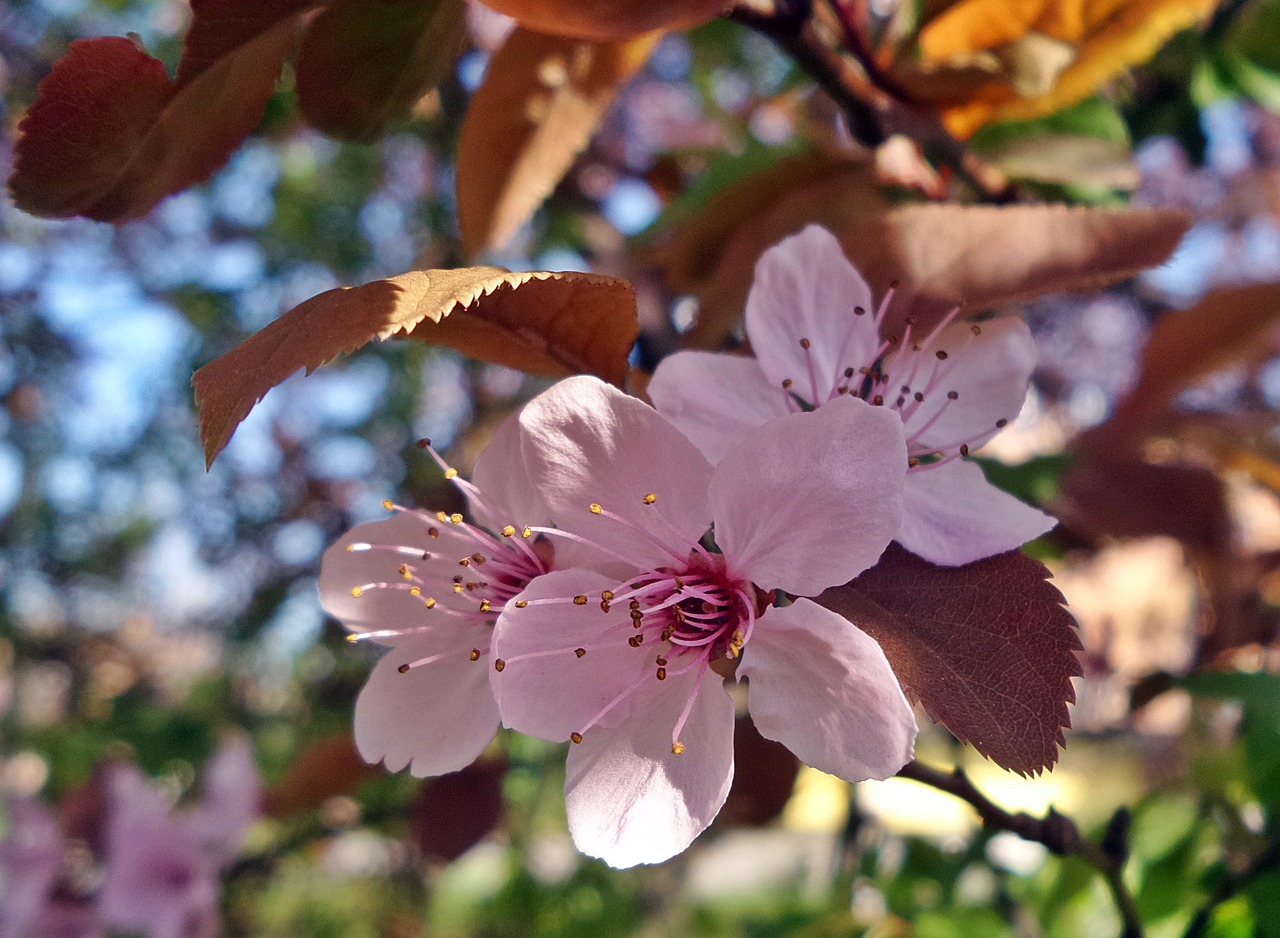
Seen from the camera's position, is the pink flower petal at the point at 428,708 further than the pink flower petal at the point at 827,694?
Yes

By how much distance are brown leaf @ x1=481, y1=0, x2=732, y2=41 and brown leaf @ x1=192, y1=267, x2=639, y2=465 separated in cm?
18

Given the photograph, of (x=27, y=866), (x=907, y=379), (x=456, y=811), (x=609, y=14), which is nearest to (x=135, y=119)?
(x=609, y=14)

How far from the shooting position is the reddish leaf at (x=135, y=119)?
1.78 feet

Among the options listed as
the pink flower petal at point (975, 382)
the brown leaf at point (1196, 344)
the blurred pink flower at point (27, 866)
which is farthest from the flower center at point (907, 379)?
the blurred pink flower at point (27, 866)

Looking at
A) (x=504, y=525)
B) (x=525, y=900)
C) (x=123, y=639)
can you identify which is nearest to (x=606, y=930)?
(x=525, y=900)

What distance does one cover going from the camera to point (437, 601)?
1.93ft

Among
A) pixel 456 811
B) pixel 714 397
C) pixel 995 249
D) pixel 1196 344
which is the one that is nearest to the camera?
pixel 714 397

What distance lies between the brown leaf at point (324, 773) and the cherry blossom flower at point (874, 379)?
0.73m

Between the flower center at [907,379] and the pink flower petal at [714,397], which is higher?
the pink flower petal at [714,397]

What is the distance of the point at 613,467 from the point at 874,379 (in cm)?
23

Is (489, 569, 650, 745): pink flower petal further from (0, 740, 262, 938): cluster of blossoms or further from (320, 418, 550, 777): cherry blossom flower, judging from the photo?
(0, 740, 262, 938): cluster of blossoms

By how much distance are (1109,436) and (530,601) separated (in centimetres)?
89

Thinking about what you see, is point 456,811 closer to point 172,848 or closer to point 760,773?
point 760,773

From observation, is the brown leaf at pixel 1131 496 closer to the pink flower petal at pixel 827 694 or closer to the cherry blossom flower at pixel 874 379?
the cherry blossom flower at pixel 874 379
